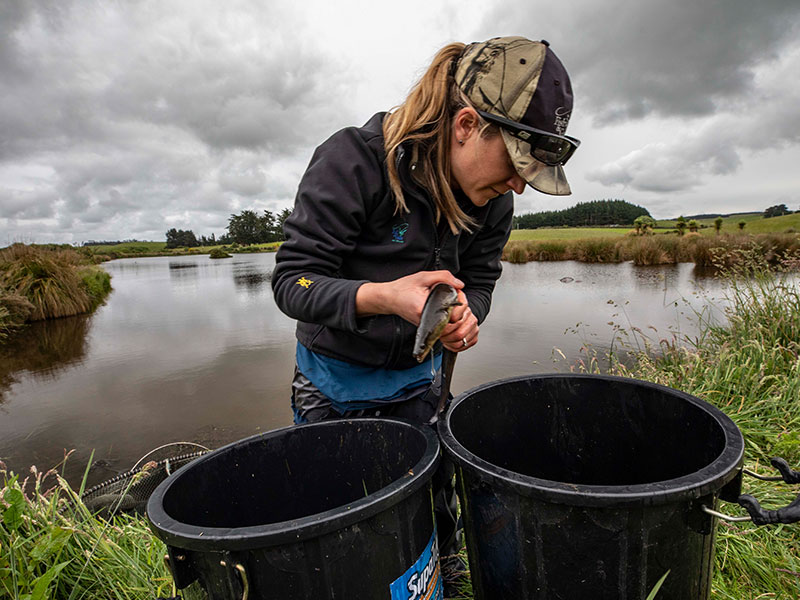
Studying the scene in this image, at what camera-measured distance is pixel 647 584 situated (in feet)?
2.79

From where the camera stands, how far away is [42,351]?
7.78 meters

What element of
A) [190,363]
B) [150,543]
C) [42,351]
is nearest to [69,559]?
[150,543]

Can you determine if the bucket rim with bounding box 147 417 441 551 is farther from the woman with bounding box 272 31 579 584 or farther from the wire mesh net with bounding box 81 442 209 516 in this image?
the wire mesh net with bounding box 81 442 209 516

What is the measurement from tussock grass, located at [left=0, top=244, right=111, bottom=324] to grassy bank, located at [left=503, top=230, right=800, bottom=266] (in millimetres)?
18025

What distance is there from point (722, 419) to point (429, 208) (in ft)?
3.20

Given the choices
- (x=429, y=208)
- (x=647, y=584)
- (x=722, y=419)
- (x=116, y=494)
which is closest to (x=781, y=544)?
(x=722, y=419)

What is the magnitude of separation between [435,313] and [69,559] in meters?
1.75

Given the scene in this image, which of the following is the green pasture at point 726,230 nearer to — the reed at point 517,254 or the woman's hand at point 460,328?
the reed at point 517,254

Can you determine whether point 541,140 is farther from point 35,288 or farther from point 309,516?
point 35,288

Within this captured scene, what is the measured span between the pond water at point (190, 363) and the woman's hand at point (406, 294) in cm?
372

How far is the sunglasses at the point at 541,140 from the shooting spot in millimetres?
1215

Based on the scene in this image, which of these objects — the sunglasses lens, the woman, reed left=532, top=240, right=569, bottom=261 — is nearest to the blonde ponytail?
the woman

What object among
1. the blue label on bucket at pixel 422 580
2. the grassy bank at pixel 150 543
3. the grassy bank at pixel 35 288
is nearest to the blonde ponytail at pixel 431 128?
the blue label on bucket at pixel 422 580

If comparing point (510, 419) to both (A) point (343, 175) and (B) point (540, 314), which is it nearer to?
(A) point (343, 175)
